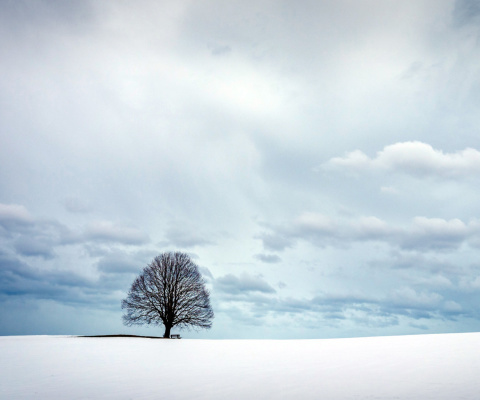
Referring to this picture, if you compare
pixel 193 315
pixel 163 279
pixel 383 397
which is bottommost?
pixel 383 397

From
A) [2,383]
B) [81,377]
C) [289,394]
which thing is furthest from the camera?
[81,377]

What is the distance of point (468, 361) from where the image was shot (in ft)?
61.7

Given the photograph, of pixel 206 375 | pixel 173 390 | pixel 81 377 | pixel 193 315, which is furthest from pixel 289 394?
pixel 193 315

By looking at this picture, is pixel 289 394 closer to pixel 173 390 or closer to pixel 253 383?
pixel 253 383

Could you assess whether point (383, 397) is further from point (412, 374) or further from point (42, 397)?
point (42, 397)

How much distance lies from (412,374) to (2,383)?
15.9 meters

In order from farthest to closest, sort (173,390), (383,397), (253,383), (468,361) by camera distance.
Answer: (468,361)
(253,383)
(173,390)
(383,397)

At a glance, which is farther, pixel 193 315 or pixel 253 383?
pixel 193 315

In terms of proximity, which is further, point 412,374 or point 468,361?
point 468,361

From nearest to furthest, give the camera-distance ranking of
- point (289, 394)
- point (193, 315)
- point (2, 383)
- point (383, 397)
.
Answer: point (383, 397)
point (289, 394)
point (2, 383)
point (193, 315)

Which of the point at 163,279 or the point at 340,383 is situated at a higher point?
the point at 163,279

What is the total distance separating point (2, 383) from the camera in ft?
50.7

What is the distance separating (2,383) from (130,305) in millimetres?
39610

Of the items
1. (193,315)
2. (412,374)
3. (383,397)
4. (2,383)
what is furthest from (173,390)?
(193,315)
